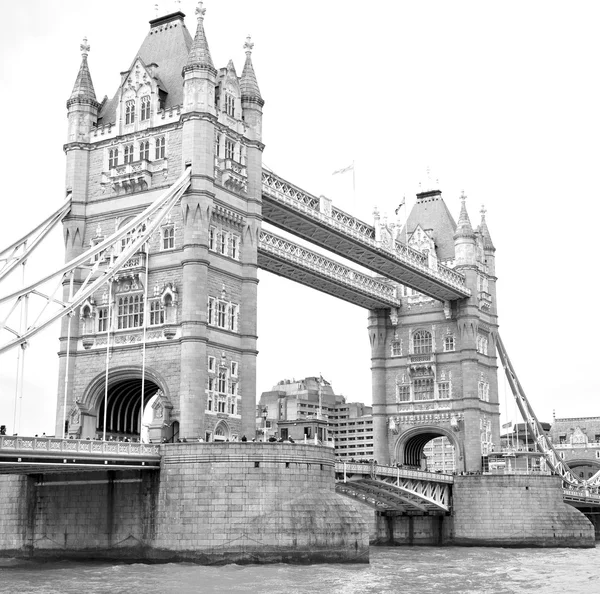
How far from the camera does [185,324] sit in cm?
5494

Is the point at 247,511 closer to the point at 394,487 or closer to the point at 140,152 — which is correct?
the point at 140,152

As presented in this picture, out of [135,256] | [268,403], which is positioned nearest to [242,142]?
[135,256]

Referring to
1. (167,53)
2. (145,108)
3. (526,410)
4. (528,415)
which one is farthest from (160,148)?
(528,415)

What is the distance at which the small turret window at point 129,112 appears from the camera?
5981 centimetres

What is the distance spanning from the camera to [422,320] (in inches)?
3580

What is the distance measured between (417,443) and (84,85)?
49.6m

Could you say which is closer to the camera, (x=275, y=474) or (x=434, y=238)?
(x=275, y=474)

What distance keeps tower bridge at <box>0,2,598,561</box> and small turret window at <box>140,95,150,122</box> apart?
0.15 meters

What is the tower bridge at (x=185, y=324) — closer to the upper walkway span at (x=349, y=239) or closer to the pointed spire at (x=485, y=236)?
the upper walkway span at (x=349, y=239)

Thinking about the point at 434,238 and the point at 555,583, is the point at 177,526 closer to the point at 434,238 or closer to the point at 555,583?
the point at 555,583

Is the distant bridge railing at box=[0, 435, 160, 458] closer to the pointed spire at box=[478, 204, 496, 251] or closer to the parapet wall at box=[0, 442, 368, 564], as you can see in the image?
the parapet wall at box=[0, 442, 368, 564]

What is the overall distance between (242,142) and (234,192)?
3371 mm

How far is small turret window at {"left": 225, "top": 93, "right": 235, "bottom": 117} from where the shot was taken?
59659 mm

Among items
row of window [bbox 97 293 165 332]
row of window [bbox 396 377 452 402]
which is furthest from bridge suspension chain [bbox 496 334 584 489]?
row of window [bbox 97 293 165 332]
